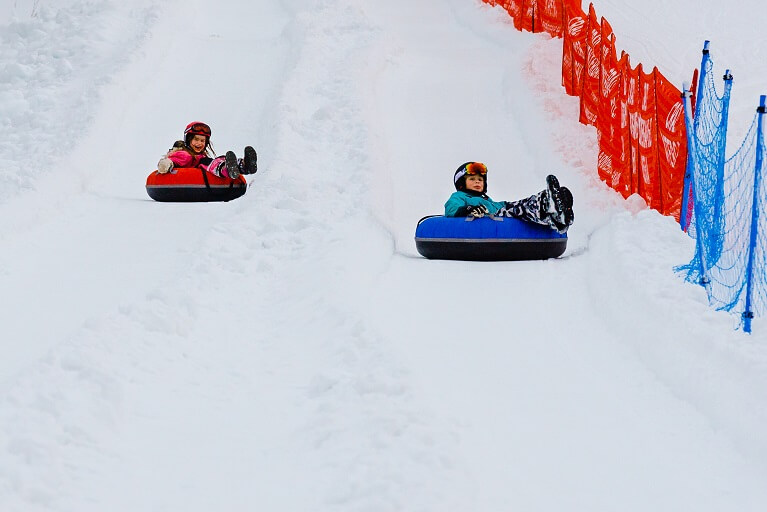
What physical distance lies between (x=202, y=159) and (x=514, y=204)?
12.1 ft

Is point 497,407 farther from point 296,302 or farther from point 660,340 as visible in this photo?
point 296,302

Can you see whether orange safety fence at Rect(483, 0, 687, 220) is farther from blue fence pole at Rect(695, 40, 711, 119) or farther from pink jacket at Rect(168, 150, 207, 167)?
pink jacket at Rect(168, 150, 207, 167)

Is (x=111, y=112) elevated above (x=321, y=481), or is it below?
below

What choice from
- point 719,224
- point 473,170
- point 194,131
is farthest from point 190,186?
point 719,224

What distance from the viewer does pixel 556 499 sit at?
10.9 ft

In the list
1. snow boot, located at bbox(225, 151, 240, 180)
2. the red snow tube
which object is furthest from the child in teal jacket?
the red snow tube

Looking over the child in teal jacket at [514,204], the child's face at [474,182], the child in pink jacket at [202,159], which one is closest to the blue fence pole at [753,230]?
the child in teal jacket at [514,204]

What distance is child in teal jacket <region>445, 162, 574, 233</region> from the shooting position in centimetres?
659

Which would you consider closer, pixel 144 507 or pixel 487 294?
pixel 144 507

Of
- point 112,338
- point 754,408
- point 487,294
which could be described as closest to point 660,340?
point 754,408

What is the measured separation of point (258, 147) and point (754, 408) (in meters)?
7.60

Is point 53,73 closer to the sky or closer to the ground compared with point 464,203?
closer to the ground

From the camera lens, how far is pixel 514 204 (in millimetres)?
6922

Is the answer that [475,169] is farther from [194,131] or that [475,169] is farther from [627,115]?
[194,131]
